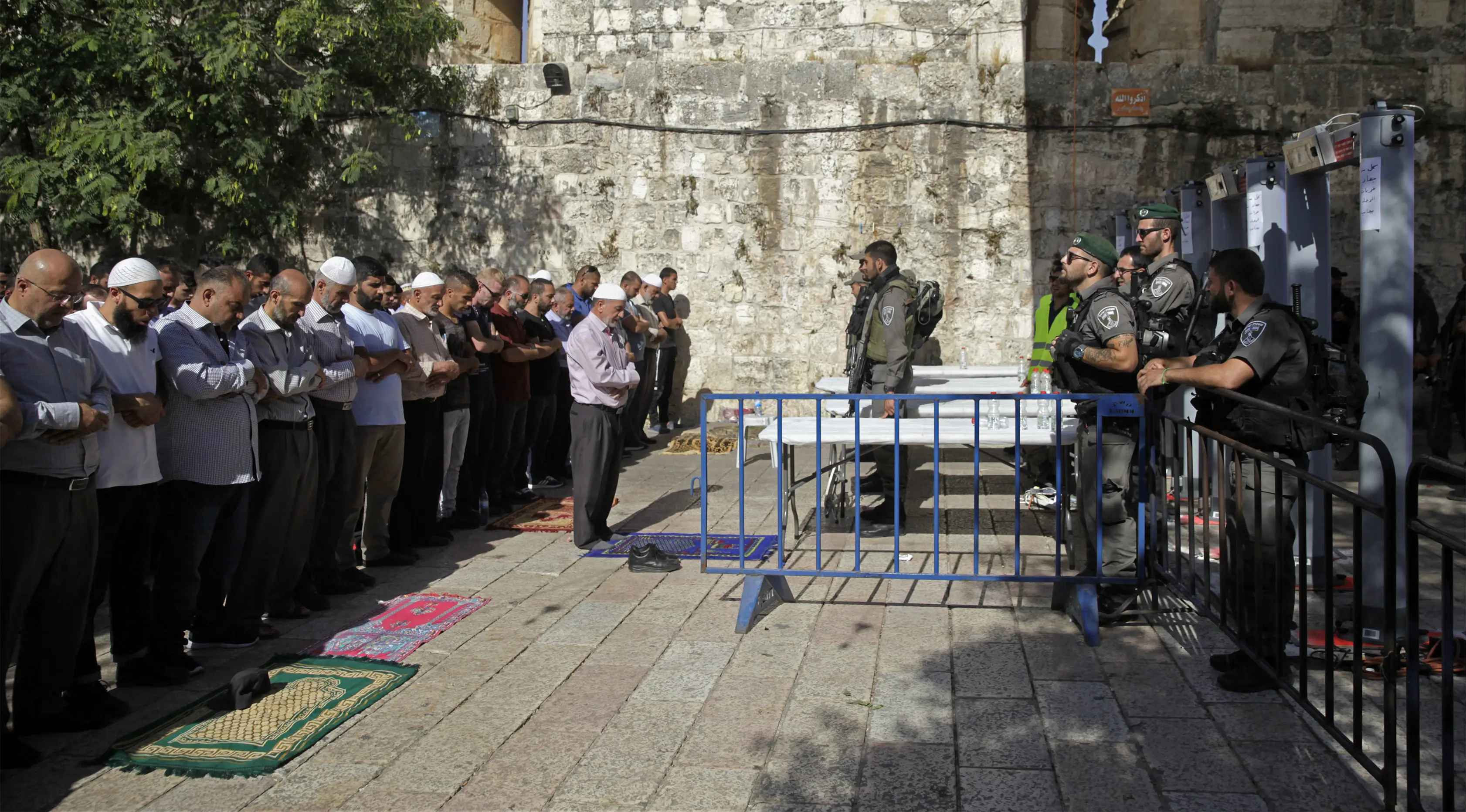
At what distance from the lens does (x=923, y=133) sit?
1198 centimetres

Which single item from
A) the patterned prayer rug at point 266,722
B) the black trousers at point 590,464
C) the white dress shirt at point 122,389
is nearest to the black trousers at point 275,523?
the patterned prayer rug at point 266,722

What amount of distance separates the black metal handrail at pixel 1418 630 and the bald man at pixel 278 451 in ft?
14.7

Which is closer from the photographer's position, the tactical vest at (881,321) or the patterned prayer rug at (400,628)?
the patterned prayer rug at (400,628)

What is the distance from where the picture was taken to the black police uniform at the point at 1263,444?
4.41 m

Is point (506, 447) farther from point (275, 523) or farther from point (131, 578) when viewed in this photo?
point (131, 578)

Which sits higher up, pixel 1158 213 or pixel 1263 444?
pixel 1158 213

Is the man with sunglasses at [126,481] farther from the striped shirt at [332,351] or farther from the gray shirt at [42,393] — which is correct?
the striped shirt at [332,351]

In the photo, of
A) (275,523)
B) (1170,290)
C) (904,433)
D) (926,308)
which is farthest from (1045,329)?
(275,523)

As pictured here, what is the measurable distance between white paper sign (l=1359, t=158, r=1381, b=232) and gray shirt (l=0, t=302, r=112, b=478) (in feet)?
17.0

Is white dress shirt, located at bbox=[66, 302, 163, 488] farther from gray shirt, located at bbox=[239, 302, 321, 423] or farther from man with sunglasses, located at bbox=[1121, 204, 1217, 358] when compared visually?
man with sunglasses, located at bbox=[1121, 204, 1217, 358]

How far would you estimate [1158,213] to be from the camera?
6742 mm

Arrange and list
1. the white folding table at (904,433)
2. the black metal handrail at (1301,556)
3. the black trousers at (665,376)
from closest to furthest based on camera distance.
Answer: the black metal handrail at (1301,556) < the white folding table at (904,433) < the black trousers at (665,376)

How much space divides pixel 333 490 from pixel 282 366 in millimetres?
1036

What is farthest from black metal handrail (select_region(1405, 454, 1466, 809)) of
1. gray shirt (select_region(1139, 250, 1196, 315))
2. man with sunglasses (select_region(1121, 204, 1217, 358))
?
gray shirt (select_region(1139, 250, 1196, 315))
